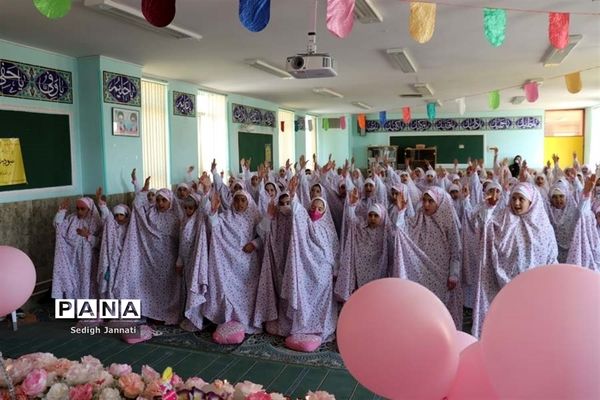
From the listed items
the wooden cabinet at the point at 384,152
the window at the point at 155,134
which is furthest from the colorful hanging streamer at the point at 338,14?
the wooden cabinet at the point at 384,152

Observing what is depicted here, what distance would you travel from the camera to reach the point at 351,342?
141cm

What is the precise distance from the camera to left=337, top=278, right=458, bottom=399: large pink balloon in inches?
52.5

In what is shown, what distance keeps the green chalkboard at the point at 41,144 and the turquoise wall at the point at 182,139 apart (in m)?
2.21

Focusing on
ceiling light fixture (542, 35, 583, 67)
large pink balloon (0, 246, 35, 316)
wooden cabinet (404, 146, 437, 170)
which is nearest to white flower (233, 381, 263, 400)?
large pink balloon (0, 246, 35, 316)

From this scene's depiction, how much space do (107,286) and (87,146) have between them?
2204 mm

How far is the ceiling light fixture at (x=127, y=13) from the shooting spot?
13.5ft

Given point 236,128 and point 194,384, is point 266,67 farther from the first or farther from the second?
point 194,384

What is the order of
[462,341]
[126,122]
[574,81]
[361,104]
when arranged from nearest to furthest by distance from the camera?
1. [462,341]
2. [126,122]
3. [574,81]
4. [361,104]

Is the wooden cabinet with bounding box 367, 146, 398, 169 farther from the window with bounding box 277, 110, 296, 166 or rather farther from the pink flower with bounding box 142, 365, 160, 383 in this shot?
the pink flower with bounding box 142, 365, 160, 383

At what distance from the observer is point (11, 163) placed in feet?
17.9

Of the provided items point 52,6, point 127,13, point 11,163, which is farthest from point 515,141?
point 52,6

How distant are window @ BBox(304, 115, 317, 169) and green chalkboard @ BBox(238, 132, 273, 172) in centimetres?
354

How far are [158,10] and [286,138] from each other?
11073 mm

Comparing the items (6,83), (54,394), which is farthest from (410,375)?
(6,83)
